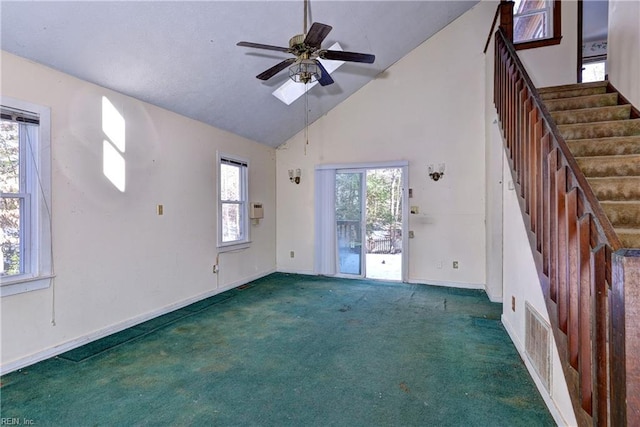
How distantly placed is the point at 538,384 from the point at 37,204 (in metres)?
4.30

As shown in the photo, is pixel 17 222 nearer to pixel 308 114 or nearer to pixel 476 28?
pixel 308 114

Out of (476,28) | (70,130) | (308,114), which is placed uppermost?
(476,28)

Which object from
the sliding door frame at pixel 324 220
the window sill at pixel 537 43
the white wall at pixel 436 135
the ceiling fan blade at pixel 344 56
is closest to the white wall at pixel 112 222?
the sliding door frame at pixel 324 220

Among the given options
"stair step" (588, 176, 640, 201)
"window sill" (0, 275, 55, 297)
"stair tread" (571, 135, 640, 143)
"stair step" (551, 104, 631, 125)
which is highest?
"stair step" (551, 104, 631, 125)

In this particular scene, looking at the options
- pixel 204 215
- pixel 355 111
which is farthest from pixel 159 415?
pixel 355 111

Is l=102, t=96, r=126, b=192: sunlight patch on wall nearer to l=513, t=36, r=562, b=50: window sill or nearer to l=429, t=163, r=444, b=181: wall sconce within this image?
l=429, t=163, r=444, b=181: wall sconce

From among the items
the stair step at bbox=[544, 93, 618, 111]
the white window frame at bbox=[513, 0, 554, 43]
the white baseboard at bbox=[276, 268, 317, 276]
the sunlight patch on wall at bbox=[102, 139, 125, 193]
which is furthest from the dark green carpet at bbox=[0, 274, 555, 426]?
the white window frame at bbox=[513, 0, 554, 43]

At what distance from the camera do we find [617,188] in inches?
83.6

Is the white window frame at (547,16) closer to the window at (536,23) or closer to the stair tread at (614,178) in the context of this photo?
the window at (536,23)

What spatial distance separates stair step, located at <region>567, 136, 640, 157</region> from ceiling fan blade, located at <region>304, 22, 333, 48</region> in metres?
2.21

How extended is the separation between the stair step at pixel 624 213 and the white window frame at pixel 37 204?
4.31 m

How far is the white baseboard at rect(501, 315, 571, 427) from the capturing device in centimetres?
189

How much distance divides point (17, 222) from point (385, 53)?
17.1ft

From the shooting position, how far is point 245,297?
4613 millimetres
